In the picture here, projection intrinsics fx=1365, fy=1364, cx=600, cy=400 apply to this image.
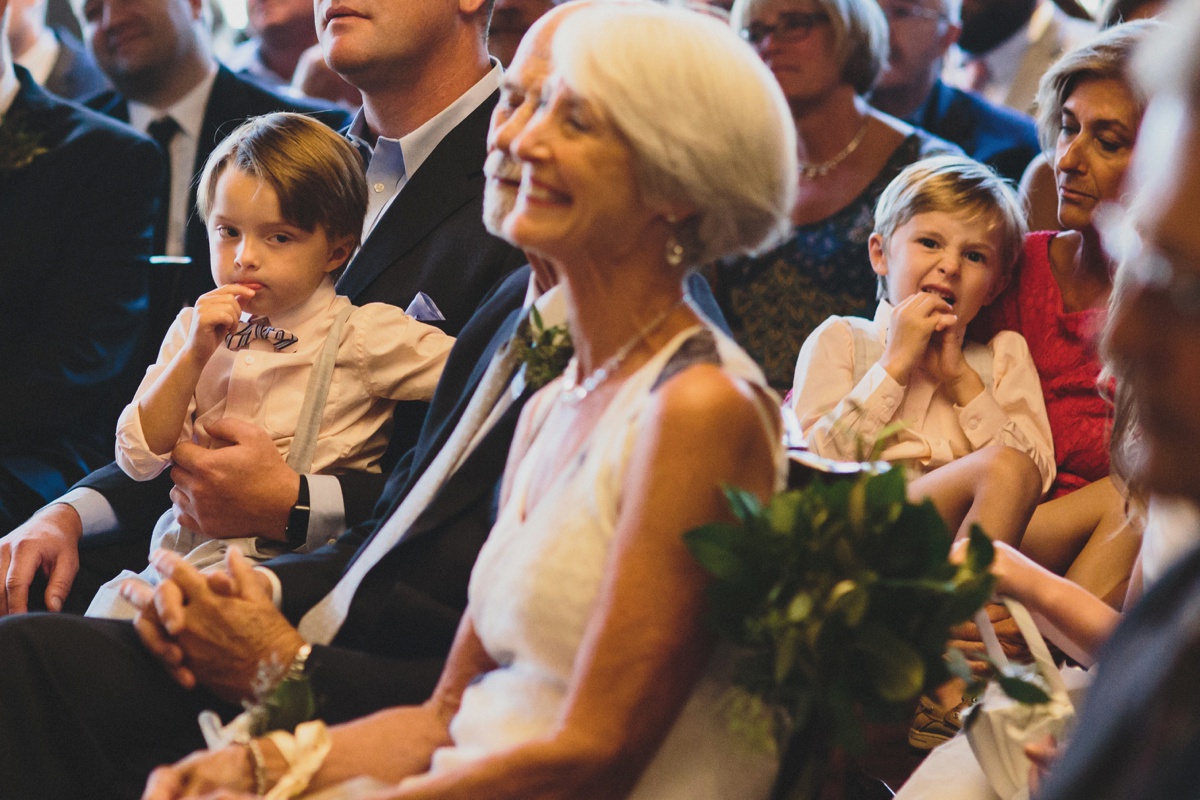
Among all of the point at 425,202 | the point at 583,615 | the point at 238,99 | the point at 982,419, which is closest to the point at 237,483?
the point at 425,202

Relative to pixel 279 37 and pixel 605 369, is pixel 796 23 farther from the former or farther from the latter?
pixel 279 37

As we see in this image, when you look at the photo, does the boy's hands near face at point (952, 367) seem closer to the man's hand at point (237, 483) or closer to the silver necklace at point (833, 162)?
the silver necklace at point (833, 162)

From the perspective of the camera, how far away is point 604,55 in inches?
68.7

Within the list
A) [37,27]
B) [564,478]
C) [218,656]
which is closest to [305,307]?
[218,656]

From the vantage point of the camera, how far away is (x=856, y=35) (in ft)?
13.1

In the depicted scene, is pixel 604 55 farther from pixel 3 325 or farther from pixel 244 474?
pixel 3 325

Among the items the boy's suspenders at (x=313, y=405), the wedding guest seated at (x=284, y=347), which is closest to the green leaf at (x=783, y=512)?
the wedding guest seated at (x=284, y=347)

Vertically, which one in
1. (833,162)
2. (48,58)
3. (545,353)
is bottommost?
(48,58)

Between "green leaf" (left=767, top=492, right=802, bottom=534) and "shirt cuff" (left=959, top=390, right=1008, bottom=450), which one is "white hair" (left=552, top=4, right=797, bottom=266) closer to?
"green leaf" (left=767, top=492, right=802, bottom=534)

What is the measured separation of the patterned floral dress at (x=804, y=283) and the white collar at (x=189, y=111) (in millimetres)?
2122

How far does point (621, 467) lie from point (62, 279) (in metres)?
2.57

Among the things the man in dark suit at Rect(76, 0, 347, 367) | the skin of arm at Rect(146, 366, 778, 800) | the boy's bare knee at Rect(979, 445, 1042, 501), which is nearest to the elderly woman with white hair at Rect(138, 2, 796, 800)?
the skin of arm at Rect(146, 366, 778, 800)

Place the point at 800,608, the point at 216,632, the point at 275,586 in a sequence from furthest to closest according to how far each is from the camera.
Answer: the point at 275,586
the point at 216,632
the point at 800,608

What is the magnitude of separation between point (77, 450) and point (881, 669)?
2807mm
